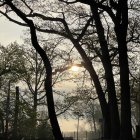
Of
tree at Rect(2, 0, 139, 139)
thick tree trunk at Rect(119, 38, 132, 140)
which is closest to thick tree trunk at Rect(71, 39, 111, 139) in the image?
tree at Rect(2, 0, 139, 139)

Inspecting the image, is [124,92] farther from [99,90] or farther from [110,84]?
[99,90]

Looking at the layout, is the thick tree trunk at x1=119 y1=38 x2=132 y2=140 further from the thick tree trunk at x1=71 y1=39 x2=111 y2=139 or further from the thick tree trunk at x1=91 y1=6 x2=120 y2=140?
the thick tree trunk at x1=71 y1=39 x2=111 y2=139

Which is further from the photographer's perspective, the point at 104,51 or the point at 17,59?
the point at 17,59

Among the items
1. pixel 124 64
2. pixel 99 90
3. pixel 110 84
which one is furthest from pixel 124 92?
pixel 99 90

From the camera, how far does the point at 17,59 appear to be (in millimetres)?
56125

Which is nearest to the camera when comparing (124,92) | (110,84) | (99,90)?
(124,92)

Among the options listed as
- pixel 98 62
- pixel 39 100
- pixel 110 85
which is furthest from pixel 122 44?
pixel 39 100

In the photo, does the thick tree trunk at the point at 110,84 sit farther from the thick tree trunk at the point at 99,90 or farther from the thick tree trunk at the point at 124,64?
the thick tree trunk at the point at 124,64

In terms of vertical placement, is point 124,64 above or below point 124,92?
above

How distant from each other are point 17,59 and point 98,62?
20719mm

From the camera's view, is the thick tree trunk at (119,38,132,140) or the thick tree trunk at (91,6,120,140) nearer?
the thick tree trunk at (119,38,132,140)

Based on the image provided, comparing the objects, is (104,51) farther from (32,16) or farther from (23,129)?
(23,129)

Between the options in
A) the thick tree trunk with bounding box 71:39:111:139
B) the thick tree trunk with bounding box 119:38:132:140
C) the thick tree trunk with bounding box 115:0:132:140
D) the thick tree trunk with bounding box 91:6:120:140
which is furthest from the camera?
the thick tree trunk with bounding box 71:39:111:139

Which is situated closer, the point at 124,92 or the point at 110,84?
the point at 124,92
